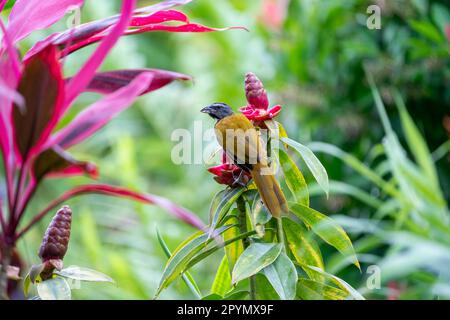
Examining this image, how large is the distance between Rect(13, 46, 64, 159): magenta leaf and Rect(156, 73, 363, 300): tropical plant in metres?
0.15

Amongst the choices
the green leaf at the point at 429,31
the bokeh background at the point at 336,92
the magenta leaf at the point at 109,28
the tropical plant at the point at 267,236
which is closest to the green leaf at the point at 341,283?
the tropical plant at the point at 267,236

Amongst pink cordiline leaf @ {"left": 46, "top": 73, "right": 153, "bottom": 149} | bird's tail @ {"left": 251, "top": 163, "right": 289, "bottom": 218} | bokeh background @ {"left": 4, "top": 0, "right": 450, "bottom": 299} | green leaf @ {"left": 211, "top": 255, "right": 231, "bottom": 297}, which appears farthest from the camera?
bokeh background @ {"left": 4, "top": 0, "right": 450, "bottom": 299}

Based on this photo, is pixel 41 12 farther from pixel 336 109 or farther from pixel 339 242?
pixel 336 109

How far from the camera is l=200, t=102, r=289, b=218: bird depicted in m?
0.56

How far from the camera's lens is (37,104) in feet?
1.51

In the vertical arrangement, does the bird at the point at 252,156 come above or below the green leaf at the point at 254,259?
above

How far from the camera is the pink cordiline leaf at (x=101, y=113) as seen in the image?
452 millimetres

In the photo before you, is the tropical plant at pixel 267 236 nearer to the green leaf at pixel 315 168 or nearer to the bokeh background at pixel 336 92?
the green leaf at pixel 315 168

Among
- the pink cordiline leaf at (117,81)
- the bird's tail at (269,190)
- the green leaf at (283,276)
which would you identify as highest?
the pink cordiline leaf at (117,81)

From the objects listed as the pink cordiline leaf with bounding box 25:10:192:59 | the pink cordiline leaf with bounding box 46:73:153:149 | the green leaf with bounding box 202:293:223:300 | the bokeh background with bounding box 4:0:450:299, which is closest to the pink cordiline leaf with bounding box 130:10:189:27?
the pink cordiline leaf with bounding box 25:10:192:59

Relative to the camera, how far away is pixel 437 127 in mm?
1916

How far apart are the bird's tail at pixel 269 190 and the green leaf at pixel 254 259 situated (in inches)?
1.2

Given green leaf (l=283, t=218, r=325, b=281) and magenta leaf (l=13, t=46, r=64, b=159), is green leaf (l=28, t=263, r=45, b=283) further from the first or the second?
green leaf (l=283, t=218, r=325, b=281)
